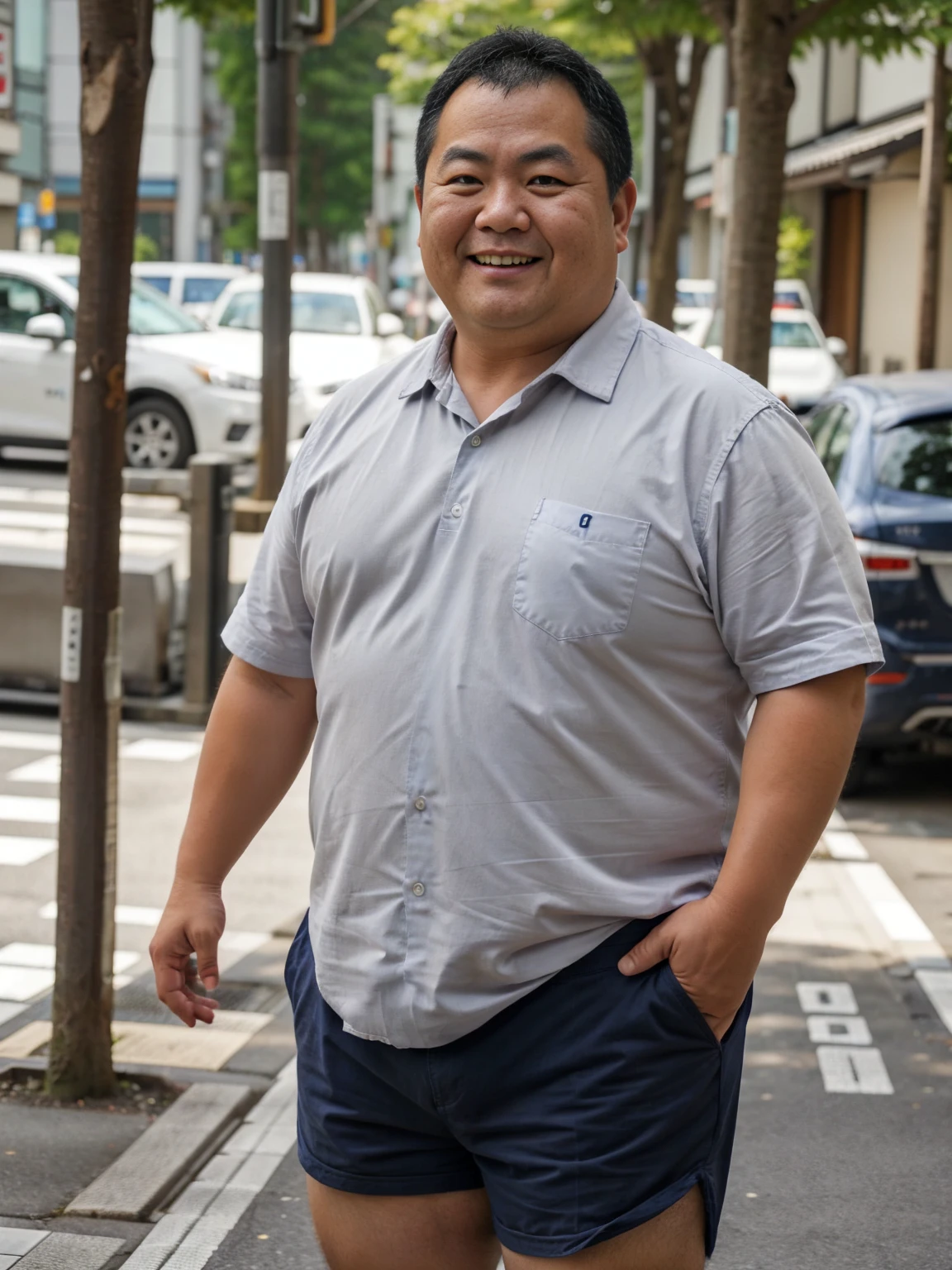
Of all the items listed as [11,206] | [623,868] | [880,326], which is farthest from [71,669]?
[880,326]

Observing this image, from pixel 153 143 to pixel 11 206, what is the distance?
4497cm

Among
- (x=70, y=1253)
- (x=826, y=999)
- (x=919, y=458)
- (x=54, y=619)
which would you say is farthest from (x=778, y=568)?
(x=54, y=619)

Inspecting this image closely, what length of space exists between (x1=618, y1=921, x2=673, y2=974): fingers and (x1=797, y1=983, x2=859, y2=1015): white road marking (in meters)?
3.17

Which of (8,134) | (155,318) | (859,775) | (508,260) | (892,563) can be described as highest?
(8,134)

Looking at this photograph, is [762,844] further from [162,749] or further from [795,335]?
[795,335]

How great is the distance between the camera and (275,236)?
1345cm

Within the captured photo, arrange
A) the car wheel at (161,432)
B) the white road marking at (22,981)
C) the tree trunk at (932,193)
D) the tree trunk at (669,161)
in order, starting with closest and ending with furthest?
the white road marking at (22,981) → the car wheel at (161,432) → the tree trunk at (932,193) → the tree trunk at (669,161)

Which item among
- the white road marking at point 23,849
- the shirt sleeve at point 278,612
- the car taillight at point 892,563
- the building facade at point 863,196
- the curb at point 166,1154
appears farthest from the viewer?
the building facade at point 863,196

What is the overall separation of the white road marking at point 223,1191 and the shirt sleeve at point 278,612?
1.52 meters

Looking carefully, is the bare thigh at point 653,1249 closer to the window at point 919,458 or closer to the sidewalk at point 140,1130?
the sidewalk at point 140,1130

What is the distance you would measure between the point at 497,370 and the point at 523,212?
0.67 feet

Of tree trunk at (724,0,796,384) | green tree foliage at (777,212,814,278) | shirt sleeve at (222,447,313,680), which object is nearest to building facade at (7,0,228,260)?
green tree foliage at (777,212,814,278)

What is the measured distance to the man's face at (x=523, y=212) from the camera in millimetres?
2303

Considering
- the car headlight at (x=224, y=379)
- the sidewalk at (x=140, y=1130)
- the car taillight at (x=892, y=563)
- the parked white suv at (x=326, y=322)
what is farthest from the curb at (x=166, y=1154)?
the parked white suv at (x=326, y=322)
